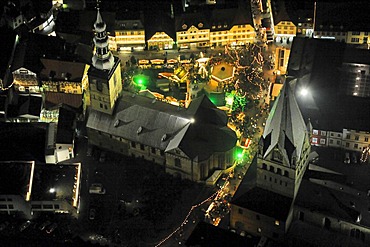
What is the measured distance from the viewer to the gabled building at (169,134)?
152 meters

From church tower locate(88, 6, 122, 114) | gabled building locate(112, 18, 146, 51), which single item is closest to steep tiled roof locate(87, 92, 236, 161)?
church tower locate(88, 6, 122, 114)

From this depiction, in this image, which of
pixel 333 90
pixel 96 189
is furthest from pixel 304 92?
pixel 96 189

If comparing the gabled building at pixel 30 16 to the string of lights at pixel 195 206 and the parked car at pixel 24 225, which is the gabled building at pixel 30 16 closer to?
the parked car at pixel 24 225

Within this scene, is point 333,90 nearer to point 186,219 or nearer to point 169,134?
point 169,134

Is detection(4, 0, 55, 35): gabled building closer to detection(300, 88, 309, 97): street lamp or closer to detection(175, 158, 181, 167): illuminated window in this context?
detection(175, 158, 181, 167): illuminated window

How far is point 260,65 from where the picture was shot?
18438 centimetres

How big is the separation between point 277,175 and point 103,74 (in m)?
42.3

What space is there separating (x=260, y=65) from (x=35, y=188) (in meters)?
65.3

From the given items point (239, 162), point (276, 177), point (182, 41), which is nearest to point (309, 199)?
point (276, 177)

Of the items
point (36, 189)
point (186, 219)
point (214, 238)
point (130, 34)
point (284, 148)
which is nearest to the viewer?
point (284, 148)

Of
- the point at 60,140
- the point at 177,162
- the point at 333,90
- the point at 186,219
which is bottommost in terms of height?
the point at 186,219

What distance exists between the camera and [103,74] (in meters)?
155

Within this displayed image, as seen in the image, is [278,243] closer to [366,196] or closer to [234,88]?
[366,196]

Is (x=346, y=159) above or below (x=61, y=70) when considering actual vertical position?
below
